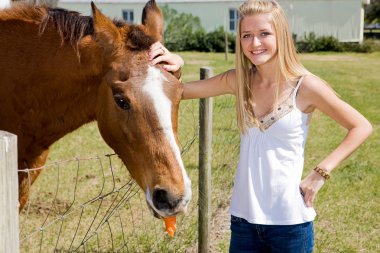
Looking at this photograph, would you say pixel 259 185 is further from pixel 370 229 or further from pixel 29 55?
pixel 370 229

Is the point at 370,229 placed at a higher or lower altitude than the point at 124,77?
lower

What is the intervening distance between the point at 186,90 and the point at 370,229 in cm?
324

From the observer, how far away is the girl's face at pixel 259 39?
8.70 feet

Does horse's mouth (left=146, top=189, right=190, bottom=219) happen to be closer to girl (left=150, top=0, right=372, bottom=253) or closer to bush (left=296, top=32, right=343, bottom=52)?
girl (left=150, top=0, right=372, bottom=253)

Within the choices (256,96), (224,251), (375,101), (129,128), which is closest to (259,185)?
(256,96)

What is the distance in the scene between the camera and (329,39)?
99.5ft

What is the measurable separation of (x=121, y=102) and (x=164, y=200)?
1.89 feet

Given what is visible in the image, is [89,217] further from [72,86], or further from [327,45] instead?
[327,45]

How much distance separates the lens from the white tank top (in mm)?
2627

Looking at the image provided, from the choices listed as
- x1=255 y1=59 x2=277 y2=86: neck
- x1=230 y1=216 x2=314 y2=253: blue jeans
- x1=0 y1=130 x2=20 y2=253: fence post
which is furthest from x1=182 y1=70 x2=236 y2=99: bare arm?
x1=0 y1=130 x2=20 y2=253: fence post

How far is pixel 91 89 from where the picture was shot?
3000mm

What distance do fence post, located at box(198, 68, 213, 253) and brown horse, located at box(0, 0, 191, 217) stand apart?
122cm

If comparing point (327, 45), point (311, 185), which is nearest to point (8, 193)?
point (311, 185)

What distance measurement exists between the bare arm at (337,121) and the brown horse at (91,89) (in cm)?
57
